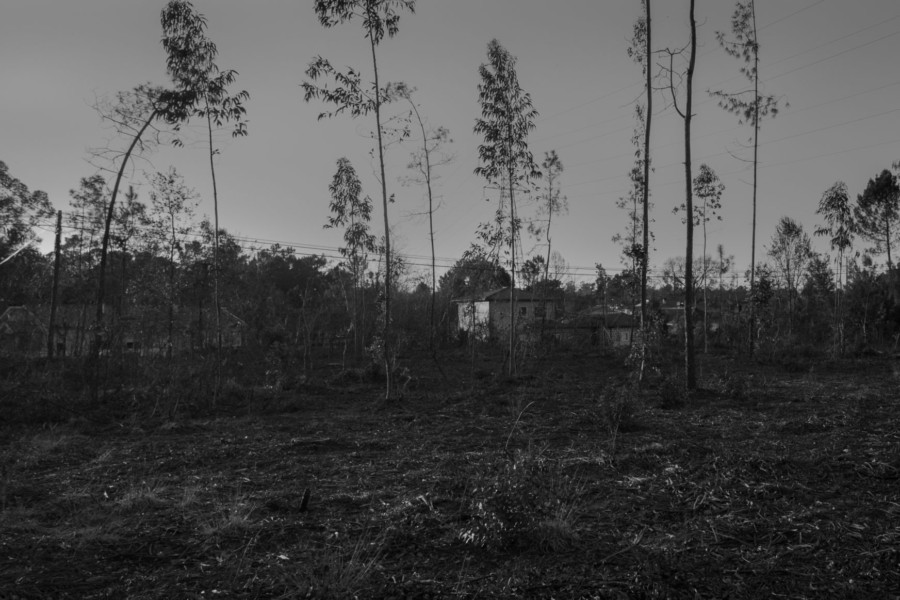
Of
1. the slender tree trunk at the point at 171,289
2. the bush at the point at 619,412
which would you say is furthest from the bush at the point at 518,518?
the slender tree trunk at the point at 171,289

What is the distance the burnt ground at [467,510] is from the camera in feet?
10.8

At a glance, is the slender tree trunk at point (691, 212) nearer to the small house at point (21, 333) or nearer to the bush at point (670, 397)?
the bush at point (670, 397)

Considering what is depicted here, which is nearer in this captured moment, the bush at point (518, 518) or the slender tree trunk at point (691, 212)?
the bush at point (518, 518)

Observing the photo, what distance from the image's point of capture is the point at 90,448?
330 inches

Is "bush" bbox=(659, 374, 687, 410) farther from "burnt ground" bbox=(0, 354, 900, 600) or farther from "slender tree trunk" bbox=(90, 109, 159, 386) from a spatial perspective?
"slender tree trunk" bbox=(90, 109, 159, 386)

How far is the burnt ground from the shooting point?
3.29 metres

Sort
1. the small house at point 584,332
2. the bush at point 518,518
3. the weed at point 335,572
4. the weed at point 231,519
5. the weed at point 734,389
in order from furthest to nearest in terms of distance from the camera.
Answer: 1. the small house at point 584,332
2. the weed at point 734,389
3. the weed at point 231,519
4. the bush at point 518,518
5. the weed at point 335,572

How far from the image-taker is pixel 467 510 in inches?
176

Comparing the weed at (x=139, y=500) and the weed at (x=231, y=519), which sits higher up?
the weed at (x=231, y=519)

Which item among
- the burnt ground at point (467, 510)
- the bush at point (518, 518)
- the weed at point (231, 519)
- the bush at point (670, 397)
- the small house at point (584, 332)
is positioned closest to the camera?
the burnt ground at point (467, 510)

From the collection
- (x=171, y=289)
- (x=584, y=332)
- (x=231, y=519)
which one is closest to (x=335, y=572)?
(x=231, y=519)

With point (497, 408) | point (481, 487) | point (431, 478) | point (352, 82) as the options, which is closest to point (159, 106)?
point (352, 82)

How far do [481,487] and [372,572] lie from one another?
1.05 metres

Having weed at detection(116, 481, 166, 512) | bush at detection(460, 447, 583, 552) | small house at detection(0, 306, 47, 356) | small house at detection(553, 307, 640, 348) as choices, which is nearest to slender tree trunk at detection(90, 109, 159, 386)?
small house at detection(0, 306, 47, 356)
